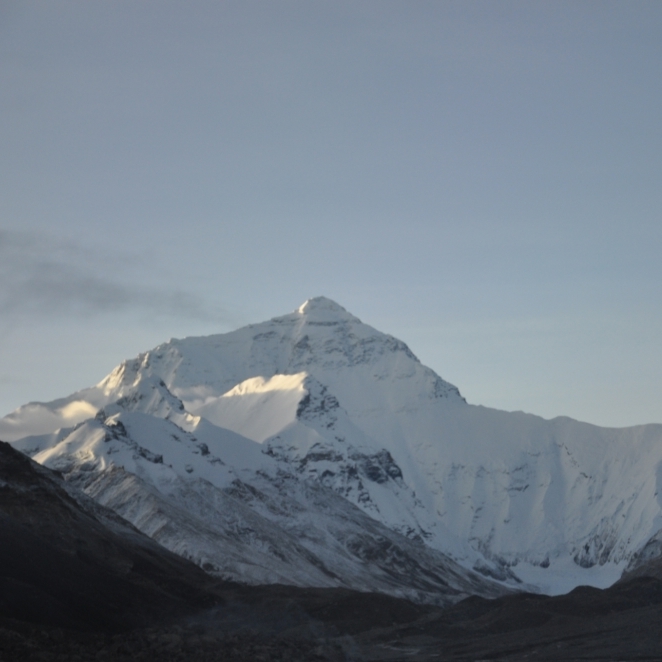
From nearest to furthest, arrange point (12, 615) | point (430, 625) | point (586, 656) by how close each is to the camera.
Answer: point (12, 615) → point (586, 656) → point (430, 625)

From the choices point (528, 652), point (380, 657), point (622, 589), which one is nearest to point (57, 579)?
point (380, 657)

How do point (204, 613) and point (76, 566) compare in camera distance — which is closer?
point (76, 566)

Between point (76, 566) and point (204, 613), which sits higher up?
point (76, 566)

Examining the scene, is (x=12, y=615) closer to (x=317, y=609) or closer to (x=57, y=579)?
(x=57, y=579)

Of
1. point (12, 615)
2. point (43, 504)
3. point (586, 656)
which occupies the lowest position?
point (586, 656)

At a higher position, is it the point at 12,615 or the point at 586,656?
the point at 12,615

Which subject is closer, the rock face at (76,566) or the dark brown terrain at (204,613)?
the dark brown terrain at (204,613)

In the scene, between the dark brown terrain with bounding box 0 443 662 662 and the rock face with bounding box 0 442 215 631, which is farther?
the rock face with bounding box 0 442 215 631

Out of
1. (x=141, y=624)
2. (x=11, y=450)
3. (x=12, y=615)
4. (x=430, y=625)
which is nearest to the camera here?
(x=12, y=615)
